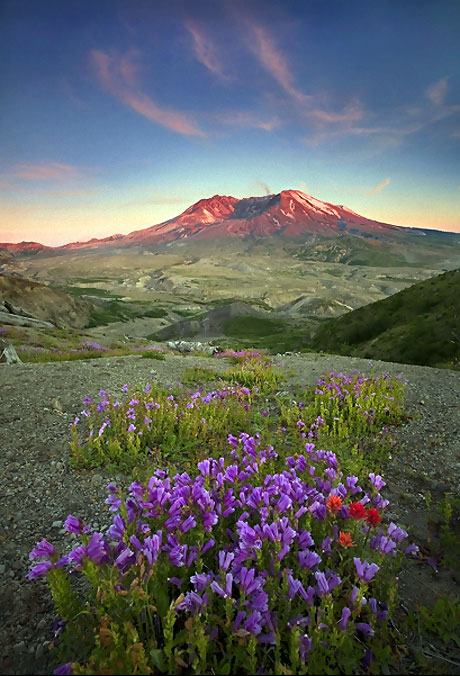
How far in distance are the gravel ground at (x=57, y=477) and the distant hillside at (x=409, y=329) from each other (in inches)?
252

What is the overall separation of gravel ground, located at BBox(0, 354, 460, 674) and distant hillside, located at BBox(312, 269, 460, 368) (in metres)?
6.39

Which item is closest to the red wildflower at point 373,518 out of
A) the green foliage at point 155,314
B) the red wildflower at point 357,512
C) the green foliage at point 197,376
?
the red wildflower at point 357,512

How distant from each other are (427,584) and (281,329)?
76.9 metres

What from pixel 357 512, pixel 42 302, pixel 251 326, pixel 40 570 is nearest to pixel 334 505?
pixel 357 512

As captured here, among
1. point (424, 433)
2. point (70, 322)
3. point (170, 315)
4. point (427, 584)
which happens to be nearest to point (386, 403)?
point (424, 433)

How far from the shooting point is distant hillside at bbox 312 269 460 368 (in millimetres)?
17734

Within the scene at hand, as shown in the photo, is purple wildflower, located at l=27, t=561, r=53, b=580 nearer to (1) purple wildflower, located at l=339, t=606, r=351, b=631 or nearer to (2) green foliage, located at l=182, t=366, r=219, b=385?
(1) purple wildflower, located at l=339, t=606, r=351, b=631

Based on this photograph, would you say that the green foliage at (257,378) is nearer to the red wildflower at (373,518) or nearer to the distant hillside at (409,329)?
the red wildflower at (373,518)

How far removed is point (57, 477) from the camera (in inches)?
215

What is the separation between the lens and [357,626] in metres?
2.36

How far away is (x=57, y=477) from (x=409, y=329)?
1988 cm

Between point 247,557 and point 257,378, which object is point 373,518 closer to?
point 247,557

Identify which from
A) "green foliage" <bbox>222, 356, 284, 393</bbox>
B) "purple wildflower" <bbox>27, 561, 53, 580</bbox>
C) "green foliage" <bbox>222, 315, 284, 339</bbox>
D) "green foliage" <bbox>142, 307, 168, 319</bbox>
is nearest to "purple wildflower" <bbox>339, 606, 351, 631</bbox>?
"purple wildflower" <bbox>27, 561, 53, 580</bbox>

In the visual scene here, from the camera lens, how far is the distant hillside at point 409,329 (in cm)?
1773
